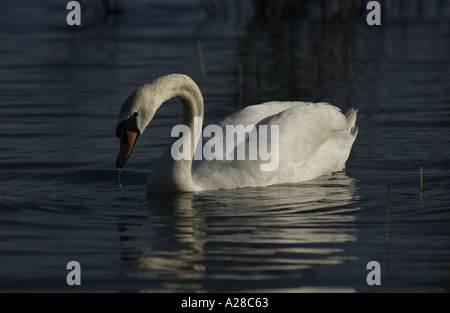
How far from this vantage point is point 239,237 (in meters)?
7.03

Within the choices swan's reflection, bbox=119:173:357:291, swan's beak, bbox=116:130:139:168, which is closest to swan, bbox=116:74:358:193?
swan's beak, bbox=116:130:139:168

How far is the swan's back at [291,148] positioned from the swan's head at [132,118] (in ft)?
3.60

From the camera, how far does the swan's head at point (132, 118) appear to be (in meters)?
7.82

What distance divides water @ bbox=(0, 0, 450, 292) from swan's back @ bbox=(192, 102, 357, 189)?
17cm

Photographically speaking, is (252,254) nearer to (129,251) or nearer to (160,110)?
(129,251)

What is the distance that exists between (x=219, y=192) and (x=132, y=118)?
1.34 metres

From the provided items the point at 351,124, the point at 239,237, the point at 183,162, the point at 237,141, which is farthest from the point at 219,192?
the point at 351,124

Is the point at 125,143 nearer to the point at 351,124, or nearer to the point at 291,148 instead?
the point at 291,148

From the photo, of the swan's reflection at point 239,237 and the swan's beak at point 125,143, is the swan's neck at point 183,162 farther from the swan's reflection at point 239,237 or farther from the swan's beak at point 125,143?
the swan's beak at point 125,143

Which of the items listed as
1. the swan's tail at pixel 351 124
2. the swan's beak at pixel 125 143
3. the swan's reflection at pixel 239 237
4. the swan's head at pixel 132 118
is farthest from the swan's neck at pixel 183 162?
the swan's tail at pixel 351 124

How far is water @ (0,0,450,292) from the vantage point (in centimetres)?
628

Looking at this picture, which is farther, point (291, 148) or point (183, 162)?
point (291, 148)

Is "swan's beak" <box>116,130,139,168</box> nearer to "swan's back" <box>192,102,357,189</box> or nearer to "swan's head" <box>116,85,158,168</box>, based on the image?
"swan's head" <box>116,85,158,168</box>

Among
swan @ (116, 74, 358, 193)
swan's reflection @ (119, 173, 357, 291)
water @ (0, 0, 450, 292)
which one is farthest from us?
swan @ (116, 74, 358, 193)
